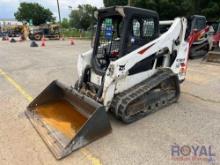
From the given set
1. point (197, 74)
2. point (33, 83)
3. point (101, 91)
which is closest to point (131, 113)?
point (101, 91)

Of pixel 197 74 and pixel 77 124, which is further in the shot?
pixel 197 74

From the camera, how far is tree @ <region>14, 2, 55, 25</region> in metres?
78.4

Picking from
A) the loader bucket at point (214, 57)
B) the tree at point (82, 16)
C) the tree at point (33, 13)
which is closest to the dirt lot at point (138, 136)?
the loader bucket at point (214, 57)

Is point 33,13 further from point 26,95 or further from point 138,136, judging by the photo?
point 138,136

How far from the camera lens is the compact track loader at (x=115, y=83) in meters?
3.64

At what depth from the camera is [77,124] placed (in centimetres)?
390

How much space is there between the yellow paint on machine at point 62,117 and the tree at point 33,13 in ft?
264

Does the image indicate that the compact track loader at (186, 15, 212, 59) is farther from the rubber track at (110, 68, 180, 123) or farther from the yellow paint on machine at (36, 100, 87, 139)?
the yellow paint on machine at (36, 100, 87, 139)

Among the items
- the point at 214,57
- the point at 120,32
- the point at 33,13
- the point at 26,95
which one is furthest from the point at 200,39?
the point at 33,13

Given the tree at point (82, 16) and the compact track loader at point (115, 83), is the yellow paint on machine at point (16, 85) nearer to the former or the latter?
the compact track loader at point (115, 83)

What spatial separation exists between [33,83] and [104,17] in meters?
3.56

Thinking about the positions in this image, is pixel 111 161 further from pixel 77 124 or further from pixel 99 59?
pixel 99 59

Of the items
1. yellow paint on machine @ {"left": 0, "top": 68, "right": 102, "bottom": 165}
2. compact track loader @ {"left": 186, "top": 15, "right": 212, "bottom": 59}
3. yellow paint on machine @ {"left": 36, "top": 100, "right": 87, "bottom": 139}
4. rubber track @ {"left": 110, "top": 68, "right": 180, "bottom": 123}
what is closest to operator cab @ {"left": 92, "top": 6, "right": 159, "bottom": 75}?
rubber track @ {"left": 110, "top": 68, "right": 180, "bottom": 123}

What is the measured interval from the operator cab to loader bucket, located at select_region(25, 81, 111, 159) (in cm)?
86
